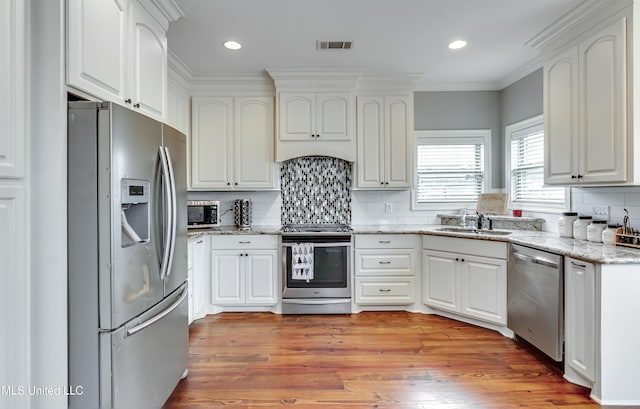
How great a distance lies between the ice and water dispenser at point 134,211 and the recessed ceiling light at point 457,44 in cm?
275

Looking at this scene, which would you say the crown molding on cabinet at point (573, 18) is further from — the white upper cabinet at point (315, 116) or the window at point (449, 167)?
the white upper cabinet at point (315, 116)

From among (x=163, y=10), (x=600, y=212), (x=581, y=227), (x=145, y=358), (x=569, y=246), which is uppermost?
(x=163, y=10)

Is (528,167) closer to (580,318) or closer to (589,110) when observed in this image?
(589,110)

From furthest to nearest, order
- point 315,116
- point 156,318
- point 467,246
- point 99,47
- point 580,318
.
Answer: point 315,116, point 467,246, point 580,318, point 156,318, point 99,47

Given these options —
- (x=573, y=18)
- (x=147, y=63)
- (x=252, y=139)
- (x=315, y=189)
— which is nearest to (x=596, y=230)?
(x=573, y=18)

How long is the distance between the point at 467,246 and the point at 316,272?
4.87 ft

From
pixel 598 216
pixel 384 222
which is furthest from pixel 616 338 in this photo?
pixel 384 222

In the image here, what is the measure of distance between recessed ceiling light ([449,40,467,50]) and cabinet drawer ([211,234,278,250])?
2.48 meters

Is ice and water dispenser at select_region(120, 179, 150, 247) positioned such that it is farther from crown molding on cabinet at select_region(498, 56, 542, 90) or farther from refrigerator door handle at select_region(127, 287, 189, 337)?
crown molding on cabinet at select_region(498, 56, 542, 90)

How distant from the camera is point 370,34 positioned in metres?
2.78

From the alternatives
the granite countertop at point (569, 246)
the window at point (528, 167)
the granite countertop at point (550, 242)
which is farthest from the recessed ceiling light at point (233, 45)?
the window at point (528, 167)

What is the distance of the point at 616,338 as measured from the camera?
1.94m

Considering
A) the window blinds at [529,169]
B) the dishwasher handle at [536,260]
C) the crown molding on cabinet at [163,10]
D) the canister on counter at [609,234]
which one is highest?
the crown molding on cabinet at [163,10]

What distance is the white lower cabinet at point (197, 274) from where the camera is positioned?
309cm
